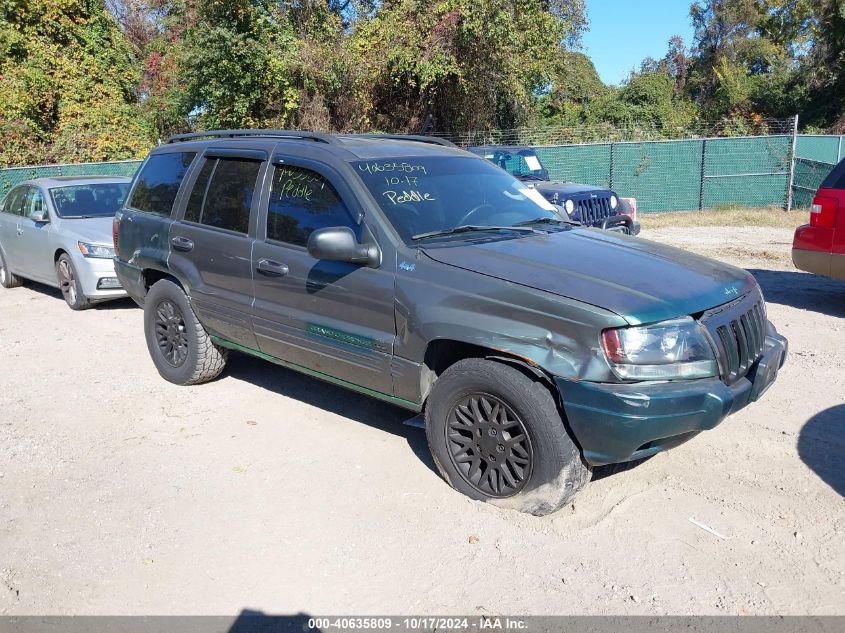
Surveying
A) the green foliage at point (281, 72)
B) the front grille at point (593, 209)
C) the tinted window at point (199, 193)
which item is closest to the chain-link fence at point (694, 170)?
the green foliage at point (281, 72)

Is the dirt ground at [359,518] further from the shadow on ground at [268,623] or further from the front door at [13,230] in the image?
the front door at [13,230]

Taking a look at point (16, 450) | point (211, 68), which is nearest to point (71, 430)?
point (16, 450)

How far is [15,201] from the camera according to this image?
1103 cm

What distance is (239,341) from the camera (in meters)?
5.70

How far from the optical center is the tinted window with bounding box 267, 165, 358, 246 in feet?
15.9

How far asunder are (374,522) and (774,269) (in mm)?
8880

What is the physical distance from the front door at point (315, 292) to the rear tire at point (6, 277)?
7940 mm

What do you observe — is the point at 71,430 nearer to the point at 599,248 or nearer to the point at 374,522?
the point at 374,522

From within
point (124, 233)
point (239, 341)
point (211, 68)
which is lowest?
point (239, 341)

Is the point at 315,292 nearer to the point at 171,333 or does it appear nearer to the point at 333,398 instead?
the point at 333,398

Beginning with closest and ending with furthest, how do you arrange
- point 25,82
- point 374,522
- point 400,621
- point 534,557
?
point 400,621 → point 534,557 → point 374,522 → point 25,82

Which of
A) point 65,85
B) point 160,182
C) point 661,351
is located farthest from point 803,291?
point 65,85

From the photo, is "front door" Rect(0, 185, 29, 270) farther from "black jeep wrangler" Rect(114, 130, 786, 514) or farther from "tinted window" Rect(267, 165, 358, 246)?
"tinted window" Rect(267, 165, 358, 246)

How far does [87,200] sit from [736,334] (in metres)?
8.97
